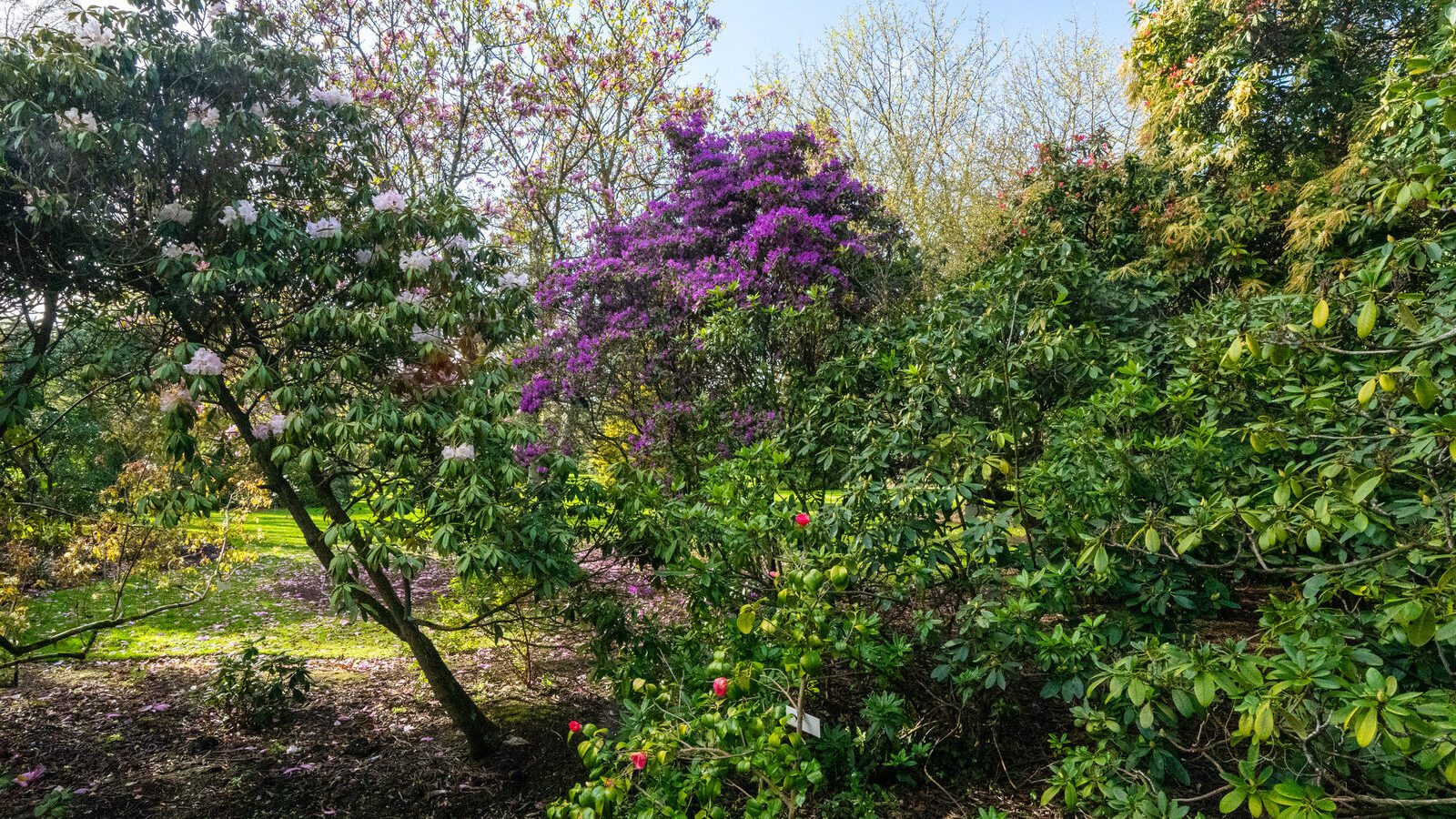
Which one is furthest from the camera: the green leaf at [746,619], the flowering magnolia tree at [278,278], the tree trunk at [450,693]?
the tree trunk at [450,693]

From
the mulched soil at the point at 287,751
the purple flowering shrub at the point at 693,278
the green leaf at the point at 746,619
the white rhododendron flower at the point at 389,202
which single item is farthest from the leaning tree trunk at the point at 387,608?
the purple flowering shrub at the point at 693,278

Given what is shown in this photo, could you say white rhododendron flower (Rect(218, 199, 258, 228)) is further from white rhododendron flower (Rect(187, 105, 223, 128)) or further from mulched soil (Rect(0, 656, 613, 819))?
mulched soil (Rect(0, 656, 613, 819))

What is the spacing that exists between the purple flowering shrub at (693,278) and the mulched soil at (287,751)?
83.3 inches

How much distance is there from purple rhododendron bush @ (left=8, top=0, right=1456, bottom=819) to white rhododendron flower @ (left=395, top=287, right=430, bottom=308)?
22 millimetres

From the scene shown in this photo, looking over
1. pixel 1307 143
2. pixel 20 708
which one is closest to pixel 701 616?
pixel 20 708

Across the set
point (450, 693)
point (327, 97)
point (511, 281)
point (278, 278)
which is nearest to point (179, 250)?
point (278, 278)

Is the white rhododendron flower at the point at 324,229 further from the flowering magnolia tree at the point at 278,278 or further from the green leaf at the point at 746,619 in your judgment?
the green leaf at the point at 746,619

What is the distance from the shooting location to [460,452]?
8.57ft

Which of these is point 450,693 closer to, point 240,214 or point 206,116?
point 240,214

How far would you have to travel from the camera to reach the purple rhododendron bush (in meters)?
1.73

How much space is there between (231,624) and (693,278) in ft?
17.0

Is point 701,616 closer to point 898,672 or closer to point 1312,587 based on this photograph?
point 898,672

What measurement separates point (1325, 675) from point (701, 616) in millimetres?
2063

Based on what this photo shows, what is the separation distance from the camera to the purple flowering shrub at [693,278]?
5605 mm
